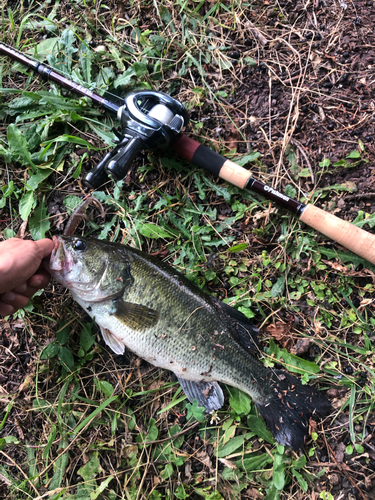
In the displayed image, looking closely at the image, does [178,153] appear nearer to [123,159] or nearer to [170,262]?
[123,159]

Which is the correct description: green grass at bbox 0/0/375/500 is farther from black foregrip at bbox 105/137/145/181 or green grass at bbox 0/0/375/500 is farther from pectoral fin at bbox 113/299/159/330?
pectoral fin at bbox 113/299/159/330

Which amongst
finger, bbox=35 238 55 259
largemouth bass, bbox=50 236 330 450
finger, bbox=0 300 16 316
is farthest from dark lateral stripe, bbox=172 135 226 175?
finger, bbox=0 300 16 316

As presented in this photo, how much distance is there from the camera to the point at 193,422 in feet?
8.93

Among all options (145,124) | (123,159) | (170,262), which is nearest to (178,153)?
(145,124)

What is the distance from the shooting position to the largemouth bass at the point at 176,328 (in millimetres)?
2469

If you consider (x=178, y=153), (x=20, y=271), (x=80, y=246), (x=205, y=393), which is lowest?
(x=205, y=393)

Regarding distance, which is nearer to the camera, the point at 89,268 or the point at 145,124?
the point at 89,268

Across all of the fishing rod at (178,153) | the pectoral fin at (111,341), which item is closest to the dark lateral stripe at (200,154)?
the fishing rod at (178,153)

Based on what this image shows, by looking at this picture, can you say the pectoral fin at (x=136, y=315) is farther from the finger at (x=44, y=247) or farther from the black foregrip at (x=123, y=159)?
the black foregrip at (x=123, y=159)

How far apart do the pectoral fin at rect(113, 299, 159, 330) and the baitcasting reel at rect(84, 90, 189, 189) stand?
1.01 meters

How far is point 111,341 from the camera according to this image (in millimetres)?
2654

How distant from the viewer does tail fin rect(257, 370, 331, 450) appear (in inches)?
102

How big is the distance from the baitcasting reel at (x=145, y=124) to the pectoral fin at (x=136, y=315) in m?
1.01

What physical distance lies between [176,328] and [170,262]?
2.27 ft
